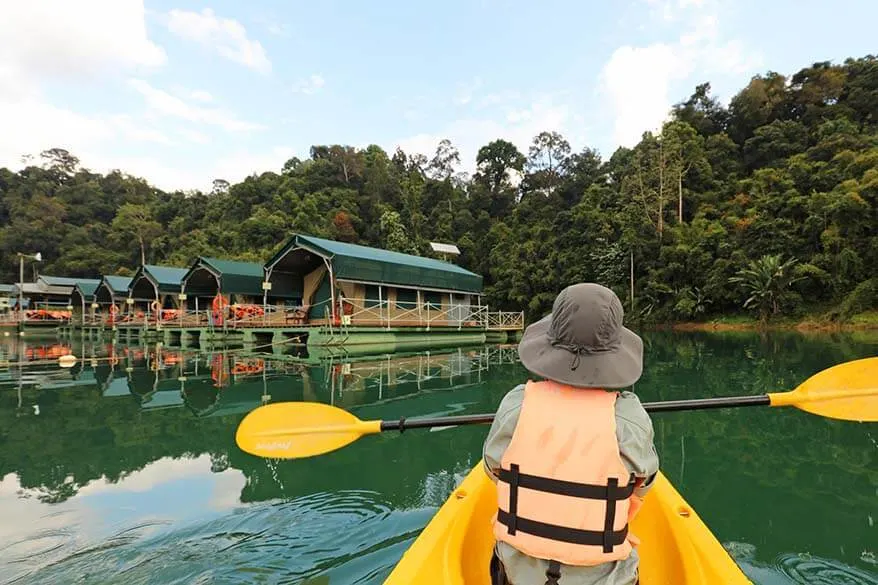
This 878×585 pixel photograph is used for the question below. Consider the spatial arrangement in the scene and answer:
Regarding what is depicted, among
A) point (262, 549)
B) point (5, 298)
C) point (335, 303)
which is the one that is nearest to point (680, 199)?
point (335, 303)

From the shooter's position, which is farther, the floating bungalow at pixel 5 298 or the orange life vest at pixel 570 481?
the floating bungalow at pixel 5 298

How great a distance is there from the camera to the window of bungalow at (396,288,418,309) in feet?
56.2

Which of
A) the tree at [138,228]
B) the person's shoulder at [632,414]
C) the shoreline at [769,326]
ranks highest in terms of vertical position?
the tree at [138,228]

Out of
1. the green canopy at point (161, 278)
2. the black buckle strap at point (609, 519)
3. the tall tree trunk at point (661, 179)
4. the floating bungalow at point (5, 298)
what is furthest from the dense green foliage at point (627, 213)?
the black buckle strap at point (609, 519)

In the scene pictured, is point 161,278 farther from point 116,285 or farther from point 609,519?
point 609,519

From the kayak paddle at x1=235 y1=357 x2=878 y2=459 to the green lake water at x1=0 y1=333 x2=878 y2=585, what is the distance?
0.52m

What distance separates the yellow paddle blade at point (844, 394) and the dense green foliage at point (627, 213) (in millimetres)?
19954

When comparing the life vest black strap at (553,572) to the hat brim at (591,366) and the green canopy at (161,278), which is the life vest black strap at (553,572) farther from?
the green canopy at (161,278)

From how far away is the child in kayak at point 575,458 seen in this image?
1.15 m

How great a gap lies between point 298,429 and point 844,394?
3.01 m

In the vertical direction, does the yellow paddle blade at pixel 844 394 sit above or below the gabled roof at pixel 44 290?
below

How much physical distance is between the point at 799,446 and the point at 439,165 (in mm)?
46279

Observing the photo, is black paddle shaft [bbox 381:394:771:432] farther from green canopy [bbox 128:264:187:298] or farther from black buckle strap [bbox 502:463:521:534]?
green canopy [bbox 128:264:187:298]

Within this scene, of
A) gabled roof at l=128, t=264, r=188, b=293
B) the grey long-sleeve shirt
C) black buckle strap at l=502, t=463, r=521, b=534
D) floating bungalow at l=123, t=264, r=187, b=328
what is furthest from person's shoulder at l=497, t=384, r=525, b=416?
gabled roof at l=128, t=264, r=188, b=293
